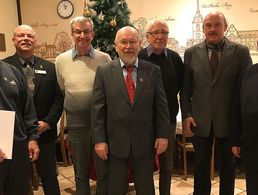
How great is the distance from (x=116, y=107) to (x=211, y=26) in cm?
101

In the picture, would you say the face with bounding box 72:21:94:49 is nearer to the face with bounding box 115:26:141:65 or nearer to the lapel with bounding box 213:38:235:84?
the face with bounding box 115:26:141:65

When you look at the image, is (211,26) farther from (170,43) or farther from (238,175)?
(170,43)

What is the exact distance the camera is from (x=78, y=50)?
8.23 ft

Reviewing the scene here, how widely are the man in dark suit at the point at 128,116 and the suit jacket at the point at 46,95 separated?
538mm

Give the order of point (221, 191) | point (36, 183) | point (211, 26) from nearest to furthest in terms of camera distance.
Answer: point (211, 26) → point (221, 191) → point (36, 183)

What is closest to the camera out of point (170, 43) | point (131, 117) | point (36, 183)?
point (131, 117)

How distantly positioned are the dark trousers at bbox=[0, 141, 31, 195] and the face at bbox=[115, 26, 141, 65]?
0.89 m

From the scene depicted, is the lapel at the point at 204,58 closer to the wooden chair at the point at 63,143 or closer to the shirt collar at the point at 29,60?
the shirt collar at the point at 29,60

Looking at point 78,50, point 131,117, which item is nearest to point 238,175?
point 131,117

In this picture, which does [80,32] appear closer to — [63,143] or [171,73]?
[171,73]

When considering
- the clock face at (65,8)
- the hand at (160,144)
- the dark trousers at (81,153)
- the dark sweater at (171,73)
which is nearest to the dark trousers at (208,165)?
the dark sweater at (171,73)

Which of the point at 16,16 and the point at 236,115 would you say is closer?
the point at 236,115

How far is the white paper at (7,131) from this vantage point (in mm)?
1802

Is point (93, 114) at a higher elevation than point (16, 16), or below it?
below
